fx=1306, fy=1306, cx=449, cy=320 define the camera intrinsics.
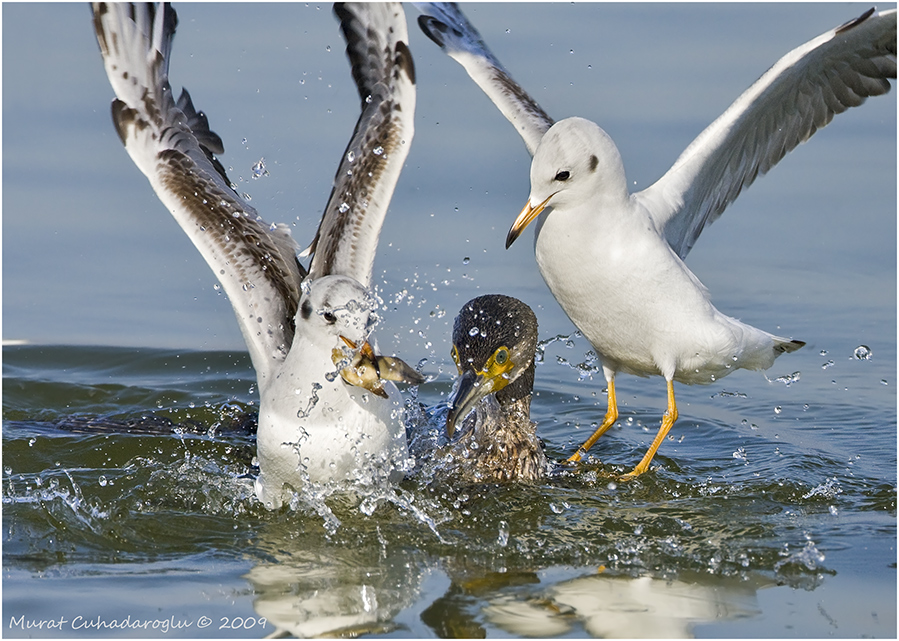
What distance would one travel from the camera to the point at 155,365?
9656mm

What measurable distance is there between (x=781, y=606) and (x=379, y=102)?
3.47 meters

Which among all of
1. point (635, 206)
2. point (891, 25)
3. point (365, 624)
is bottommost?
point (365, 624)

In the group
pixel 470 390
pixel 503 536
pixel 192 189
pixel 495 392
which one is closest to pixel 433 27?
pixel 192 189

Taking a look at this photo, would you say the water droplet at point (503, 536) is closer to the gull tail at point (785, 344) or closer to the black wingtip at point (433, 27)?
the gull tail at point (785, 344)

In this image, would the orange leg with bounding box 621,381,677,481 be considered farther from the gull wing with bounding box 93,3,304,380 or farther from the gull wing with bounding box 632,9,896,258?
the gull wing with bounding box 93,3,304,380

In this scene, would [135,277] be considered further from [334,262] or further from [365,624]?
[365,624]

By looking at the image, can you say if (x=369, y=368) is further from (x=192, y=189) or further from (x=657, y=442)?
(x=657, y=442)

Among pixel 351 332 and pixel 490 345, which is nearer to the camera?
pixel 351 332

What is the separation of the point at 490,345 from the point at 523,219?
0.71 m

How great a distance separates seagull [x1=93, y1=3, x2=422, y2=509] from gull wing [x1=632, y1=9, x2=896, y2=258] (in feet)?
5.52

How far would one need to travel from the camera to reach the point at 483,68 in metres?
8.73

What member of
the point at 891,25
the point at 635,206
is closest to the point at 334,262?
the point at 635,206

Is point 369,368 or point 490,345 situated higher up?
point 490,345

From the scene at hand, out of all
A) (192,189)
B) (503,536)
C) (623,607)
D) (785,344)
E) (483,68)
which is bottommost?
(623,607)
